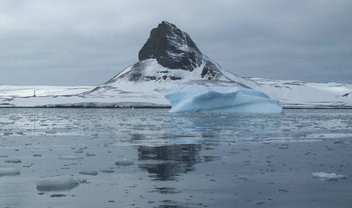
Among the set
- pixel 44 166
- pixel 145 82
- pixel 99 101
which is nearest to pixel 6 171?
pixel 44 166

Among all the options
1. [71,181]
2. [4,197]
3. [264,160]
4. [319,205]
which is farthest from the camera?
[264,160]

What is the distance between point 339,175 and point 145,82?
156473 mm

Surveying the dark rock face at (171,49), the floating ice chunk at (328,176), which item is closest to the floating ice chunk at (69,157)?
the floating ice chunk at (328,176)

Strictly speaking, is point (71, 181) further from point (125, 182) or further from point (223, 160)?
point (223, 160)

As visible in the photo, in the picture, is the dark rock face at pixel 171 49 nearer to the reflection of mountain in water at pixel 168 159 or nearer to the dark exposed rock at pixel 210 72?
the dark exposed rock at pixel 210 72

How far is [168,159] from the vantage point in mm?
14602

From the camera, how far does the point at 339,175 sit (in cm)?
1116

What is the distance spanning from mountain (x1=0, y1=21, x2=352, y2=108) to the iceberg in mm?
66267

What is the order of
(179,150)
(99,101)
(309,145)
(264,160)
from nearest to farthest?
1. (264,160)
2. (179,150)
3. (309,145)
4. (99,101)

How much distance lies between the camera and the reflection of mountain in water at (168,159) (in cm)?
1204

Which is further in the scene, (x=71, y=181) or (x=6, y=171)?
(x=6, y=171)

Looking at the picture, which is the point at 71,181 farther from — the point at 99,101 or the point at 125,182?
the point at 99,101

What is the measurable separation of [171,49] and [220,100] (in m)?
119

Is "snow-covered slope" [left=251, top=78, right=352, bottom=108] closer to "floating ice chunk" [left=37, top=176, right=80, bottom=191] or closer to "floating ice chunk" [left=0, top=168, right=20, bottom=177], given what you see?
"floating ice chunk" [left=0, top=168, right=20, bottom=177]
